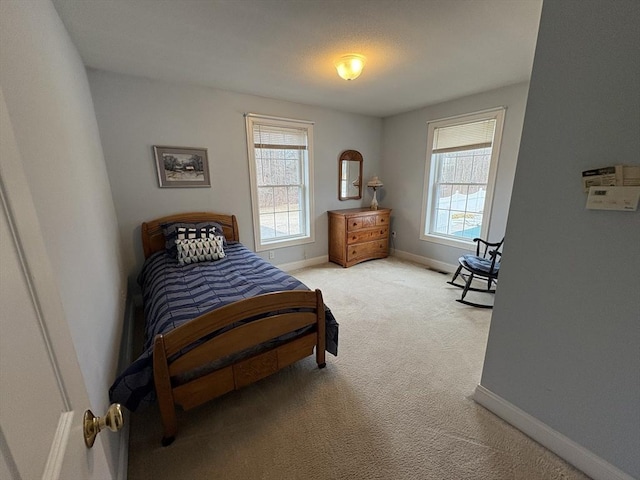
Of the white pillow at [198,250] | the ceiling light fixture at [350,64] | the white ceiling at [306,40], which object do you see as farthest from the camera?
the white pillow at [198,250]

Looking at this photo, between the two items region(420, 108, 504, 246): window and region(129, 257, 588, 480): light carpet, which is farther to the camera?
region(420, 108, 504, 246): window

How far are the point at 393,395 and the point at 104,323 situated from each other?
A: 1.83 meters

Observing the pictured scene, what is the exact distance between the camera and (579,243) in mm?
1206

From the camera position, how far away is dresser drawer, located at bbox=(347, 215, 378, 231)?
158 inches

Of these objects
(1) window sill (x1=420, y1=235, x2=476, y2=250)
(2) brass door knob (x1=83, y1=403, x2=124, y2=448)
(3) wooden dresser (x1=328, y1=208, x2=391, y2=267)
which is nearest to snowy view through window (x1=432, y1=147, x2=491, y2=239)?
(1) window sill (x1=420, y1=235, x2=476, y2=250)

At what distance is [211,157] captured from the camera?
10.3 ft

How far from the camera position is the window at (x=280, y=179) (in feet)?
11.4

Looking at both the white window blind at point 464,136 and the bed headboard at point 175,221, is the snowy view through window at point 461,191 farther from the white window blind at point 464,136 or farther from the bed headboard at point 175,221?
the bed headboard at point 175,221

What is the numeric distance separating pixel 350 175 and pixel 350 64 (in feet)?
7.38

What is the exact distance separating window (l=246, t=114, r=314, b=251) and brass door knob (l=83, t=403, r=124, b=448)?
3.07 meters

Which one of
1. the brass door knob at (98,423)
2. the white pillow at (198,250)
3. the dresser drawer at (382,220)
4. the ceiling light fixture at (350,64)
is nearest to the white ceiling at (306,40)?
the ceiling light fixture at (350,64)

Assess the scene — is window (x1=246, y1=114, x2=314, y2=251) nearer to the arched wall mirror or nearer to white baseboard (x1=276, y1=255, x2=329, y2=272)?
white baseboard (x1=276, y1=255, x2=329, y2=272)

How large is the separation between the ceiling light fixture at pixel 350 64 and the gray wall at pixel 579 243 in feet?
4.38

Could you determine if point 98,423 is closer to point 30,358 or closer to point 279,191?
point 30,358
